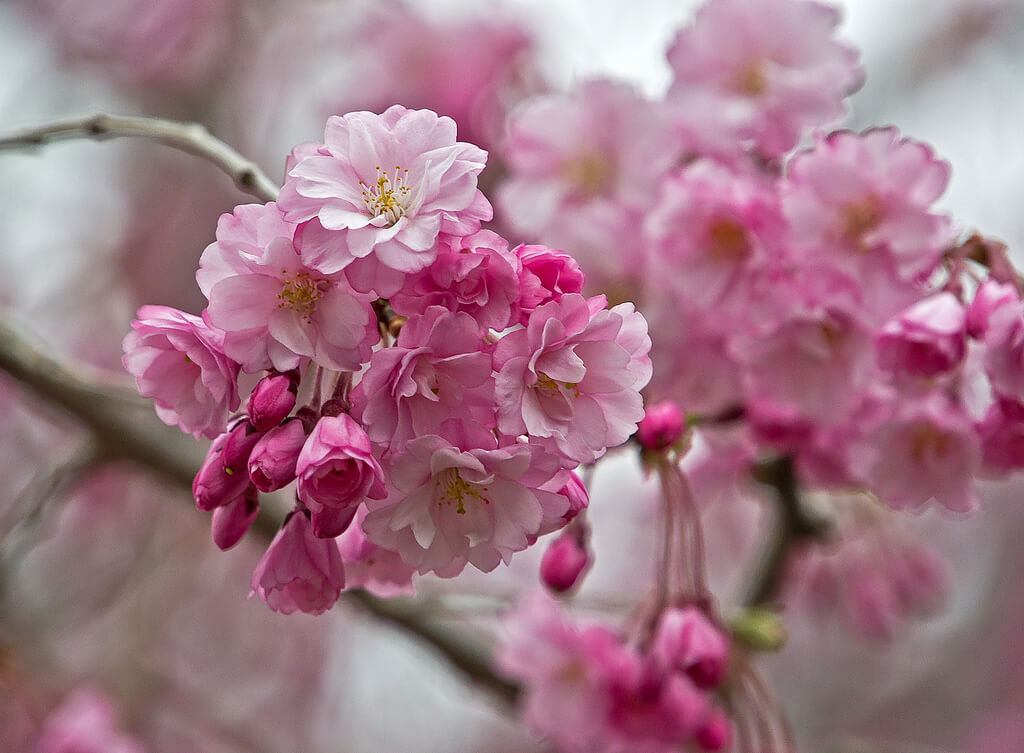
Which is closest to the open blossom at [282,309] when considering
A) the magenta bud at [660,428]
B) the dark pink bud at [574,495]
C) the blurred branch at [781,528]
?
the dark pink bud at [574,495]

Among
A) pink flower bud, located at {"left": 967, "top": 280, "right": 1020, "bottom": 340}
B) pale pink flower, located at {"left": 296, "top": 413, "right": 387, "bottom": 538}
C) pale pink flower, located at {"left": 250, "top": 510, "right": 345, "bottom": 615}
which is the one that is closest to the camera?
pale pink flower, located at {"left": 296, "top": 413, "right": 387, "bottom": 538}

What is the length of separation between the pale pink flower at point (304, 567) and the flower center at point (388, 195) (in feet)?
0.98

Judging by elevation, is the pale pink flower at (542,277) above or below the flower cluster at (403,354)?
above

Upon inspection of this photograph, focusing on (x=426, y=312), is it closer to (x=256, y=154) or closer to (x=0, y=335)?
(x=0, y=335)

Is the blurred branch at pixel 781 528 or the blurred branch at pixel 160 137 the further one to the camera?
the blurred branch at pixel 781 528

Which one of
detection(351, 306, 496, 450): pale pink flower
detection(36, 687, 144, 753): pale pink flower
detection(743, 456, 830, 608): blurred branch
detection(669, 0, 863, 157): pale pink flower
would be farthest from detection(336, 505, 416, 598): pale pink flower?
detection(36, 687, 144, 753): pale pink flower

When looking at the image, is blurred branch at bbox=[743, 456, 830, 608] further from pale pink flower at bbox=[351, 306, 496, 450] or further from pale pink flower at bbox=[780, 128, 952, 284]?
pale pink flower at bbox=[351, 306, 496, 450]

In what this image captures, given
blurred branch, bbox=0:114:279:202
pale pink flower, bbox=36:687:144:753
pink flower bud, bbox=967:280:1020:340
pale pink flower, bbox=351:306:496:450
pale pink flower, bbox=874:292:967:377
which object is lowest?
pale pink flower, bbox=36:687:144:753

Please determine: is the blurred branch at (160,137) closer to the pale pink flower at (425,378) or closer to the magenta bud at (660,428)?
the pale pink flower at (425,378)

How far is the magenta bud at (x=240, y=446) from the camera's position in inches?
30.6

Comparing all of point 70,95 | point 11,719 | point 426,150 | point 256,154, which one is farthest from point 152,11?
point 426,150

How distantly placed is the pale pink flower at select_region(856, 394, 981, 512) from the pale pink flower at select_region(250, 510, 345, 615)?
32.2 inches

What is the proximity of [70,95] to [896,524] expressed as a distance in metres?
A: 2.88

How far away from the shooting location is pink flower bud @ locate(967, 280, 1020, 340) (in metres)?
1.06
